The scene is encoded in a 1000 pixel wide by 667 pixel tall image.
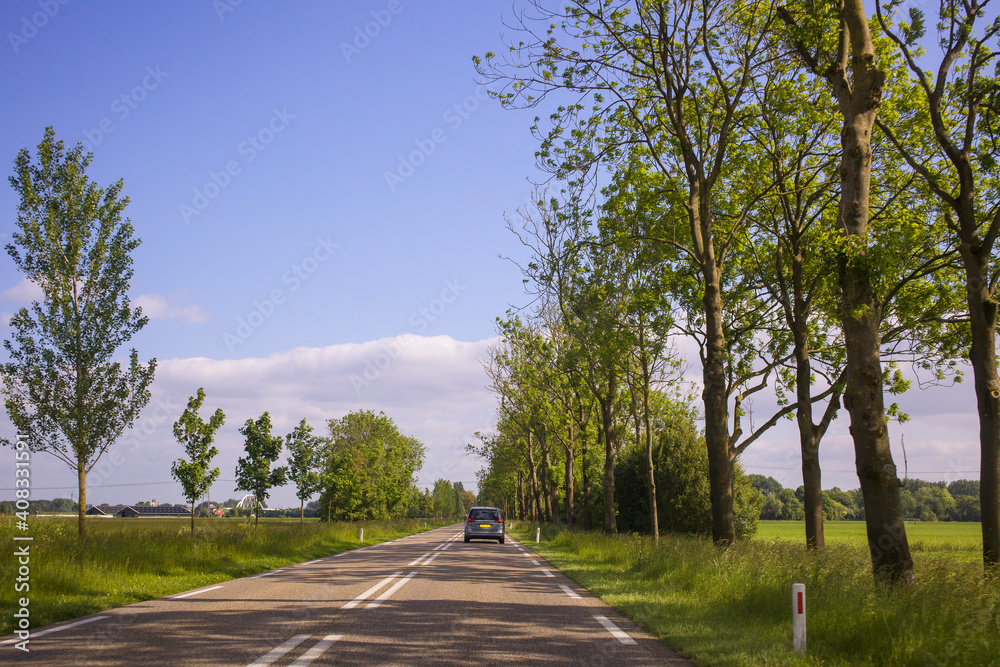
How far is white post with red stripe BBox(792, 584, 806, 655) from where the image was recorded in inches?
256

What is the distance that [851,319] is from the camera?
31.1 feet

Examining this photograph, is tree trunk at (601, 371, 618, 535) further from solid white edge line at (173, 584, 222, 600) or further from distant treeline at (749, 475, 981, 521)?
distant treeline at (749, 475, 981, 521)

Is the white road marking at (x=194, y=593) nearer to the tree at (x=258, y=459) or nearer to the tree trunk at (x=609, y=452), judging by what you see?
the tree trunk at (x=609, y=452)

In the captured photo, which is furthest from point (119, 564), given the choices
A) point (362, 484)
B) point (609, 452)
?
point (362, 484)

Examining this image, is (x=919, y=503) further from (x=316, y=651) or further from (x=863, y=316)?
(x=316, y=651)

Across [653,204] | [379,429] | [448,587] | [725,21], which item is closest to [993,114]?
[725,21]

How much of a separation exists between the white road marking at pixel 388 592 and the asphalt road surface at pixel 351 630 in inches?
1.4

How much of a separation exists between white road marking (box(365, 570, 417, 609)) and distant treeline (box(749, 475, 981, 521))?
192ft

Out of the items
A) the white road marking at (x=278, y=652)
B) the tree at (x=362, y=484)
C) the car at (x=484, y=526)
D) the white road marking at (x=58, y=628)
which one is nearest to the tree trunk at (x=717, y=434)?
the white road marking at (x=278, y=652)

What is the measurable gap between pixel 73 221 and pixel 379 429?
7610cm

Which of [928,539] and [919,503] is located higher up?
[928,539]

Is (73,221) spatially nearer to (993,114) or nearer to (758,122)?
(758,122)

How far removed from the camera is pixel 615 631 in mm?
8328

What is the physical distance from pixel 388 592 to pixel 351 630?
4385 mm
